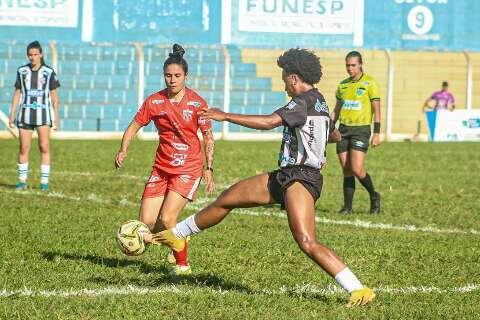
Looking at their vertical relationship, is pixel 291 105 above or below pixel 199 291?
above

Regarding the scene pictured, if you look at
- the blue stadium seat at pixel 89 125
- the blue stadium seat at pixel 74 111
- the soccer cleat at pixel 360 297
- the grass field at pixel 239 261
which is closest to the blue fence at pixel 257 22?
the blue stadium seat at pixel 74 111

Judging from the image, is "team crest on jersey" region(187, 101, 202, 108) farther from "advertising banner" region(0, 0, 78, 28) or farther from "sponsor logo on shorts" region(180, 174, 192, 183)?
"advertising banner" region(0, 0, 78, 28)

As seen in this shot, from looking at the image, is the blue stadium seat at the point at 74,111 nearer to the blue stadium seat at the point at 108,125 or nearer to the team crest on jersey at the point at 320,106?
the blue stadium seat at the point at 108,125

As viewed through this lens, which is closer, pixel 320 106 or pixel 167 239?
pixel 320 106

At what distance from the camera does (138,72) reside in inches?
1247

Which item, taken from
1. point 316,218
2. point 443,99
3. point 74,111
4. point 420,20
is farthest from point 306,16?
point 316,218

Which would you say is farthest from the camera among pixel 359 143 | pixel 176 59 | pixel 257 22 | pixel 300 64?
pixel 257 22

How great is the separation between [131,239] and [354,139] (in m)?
6.07

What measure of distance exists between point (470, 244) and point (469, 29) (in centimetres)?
3124

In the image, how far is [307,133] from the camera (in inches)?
290

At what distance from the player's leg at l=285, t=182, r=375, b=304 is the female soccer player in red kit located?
5.66 ft

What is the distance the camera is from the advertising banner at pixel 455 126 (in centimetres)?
3400

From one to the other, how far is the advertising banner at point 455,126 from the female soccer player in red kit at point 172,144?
2573 centimetres

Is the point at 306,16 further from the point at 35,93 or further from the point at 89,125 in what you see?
the point at 35,93
